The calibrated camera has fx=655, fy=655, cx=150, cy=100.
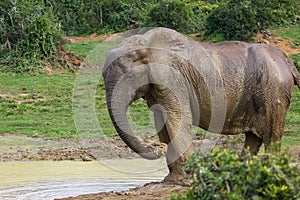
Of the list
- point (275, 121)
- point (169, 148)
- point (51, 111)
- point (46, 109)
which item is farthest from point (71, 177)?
point (46, 109)

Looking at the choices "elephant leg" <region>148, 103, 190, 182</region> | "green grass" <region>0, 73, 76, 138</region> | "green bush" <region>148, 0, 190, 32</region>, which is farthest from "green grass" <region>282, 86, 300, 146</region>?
"green bush" <region>148, 0, 190, 32</region>

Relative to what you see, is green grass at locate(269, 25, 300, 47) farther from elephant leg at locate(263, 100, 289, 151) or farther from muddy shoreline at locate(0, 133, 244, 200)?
elephant leg at locate(263, 100, 289, 151)

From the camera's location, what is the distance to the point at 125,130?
569 cm

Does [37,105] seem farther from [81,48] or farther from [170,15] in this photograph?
[170,15]

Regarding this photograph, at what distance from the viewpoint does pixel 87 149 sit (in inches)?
409

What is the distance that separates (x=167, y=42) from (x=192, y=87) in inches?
19.6

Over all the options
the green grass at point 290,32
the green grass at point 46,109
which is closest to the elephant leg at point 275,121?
the green grass at point 46,109

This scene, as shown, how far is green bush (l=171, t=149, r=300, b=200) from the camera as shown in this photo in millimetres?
3367

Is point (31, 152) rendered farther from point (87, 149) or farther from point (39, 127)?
point (39, 127)

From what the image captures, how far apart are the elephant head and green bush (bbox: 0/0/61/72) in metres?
14.3

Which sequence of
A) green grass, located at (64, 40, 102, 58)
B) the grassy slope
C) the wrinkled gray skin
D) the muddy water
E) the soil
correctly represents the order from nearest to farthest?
the wrinkled gray skin < the muddy water < the soil < the grassy slope < green grass, located at (64, 40, 102, 58)

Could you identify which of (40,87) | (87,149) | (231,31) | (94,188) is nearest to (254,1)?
(231,31)

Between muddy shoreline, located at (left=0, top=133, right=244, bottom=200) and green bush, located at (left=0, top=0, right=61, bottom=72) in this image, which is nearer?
muddy shoreline, located at (left=0, top=133, right=244, bottom=200)

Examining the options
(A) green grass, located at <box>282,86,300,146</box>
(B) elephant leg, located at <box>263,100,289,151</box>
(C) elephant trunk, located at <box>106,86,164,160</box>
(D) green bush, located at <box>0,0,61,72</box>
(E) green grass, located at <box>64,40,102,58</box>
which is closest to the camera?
(C) elephant trunk, located at <box>106,86,164,160</box>
